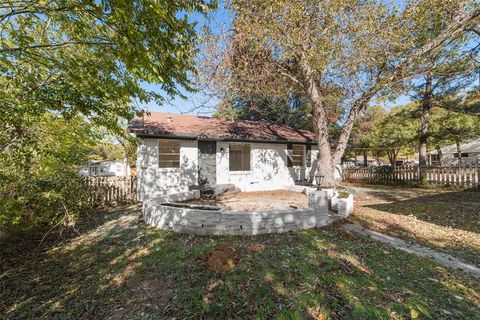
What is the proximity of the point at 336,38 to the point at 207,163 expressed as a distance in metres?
6.99

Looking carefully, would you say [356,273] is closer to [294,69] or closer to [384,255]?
[384,255]

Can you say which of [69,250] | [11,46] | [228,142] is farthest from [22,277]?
[228,142]

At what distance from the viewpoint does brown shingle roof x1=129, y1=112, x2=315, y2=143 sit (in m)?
9.17

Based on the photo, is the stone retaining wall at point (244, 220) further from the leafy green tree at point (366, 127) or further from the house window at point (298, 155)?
the leafy green tree at point (366, 127)

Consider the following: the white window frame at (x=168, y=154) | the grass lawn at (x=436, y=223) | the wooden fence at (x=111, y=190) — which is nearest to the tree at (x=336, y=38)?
the white window frame at (x=168, y=154)

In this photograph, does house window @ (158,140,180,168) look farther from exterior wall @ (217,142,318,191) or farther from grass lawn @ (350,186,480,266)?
grass lawn @ (350,186,480,266)

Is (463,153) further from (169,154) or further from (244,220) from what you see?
(244,220)

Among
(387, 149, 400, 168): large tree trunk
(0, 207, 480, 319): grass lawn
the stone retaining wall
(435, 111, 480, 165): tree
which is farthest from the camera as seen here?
(387, 149, 400, 168): large tree trunk

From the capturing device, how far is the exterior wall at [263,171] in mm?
10633

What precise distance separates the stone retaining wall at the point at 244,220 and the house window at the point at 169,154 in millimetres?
4864

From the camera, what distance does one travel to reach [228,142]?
35.3ft

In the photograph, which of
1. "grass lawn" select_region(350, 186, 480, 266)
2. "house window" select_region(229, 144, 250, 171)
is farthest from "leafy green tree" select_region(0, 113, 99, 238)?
"grass lawn" select_region(350, 186, 480, 266)

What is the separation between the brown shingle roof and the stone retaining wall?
4750 millimetres

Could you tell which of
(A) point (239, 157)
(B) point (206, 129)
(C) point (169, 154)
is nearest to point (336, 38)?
(B) point (206, 129)
